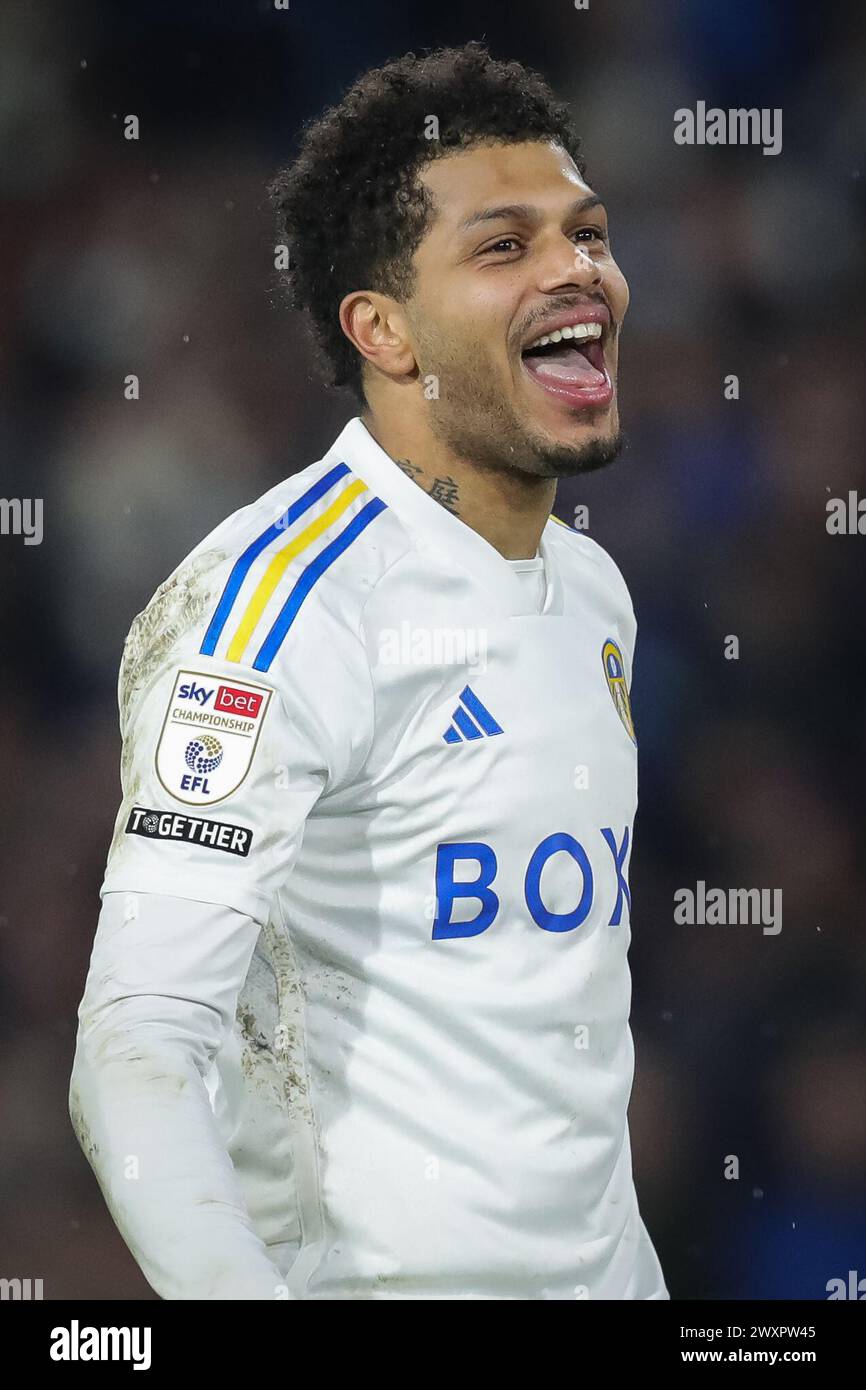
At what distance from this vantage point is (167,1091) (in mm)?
952

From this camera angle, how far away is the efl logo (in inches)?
41.8

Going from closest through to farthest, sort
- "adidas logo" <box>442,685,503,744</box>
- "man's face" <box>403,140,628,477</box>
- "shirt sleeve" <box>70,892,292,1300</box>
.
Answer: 1. "shirt sleeve" <box>70,892,292,1300</box>
2. "adidas logo" <box>442,685,503,744</box>
3. "man's face" <box>403,140,628,477</box>

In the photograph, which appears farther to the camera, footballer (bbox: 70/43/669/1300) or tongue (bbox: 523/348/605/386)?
tongue (bbox: 523/348/605/386)

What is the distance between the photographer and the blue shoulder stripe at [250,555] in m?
1.09

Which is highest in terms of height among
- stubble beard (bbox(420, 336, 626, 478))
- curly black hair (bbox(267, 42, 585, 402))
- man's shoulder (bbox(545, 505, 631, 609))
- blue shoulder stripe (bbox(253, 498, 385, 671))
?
curly black hair (bbox(267, 42, 585, 402))

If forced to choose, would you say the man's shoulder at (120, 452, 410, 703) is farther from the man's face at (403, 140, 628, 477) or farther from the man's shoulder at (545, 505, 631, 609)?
the man's shoulder at (545, 505, 631, 609)

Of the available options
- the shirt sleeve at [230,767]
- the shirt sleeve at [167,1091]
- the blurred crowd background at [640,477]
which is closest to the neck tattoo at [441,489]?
the shirt sleeve at [230,767]

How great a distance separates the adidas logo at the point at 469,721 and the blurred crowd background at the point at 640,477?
98cm

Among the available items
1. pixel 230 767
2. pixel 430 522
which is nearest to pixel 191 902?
pixel 230 767

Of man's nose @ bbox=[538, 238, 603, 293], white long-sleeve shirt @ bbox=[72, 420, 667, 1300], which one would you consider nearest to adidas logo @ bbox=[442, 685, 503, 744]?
white long-sleeve shirt @ bbox=[72, 420, 667, 1300]

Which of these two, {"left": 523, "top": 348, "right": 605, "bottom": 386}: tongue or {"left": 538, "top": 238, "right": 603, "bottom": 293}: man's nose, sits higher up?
{"left": 538, "top": 238, "right": 603, "bottom": 293}: man's nose

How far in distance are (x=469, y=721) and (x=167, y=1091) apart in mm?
370

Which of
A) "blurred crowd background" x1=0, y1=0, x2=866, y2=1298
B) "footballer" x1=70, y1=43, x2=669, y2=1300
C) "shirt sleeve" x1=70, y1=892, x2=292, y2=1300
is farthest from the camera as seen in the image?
"blurred crowd background" x1=0, y1=0, x2=866, y2=1298

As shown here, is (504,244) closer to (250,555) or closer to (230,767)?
(250,555)
